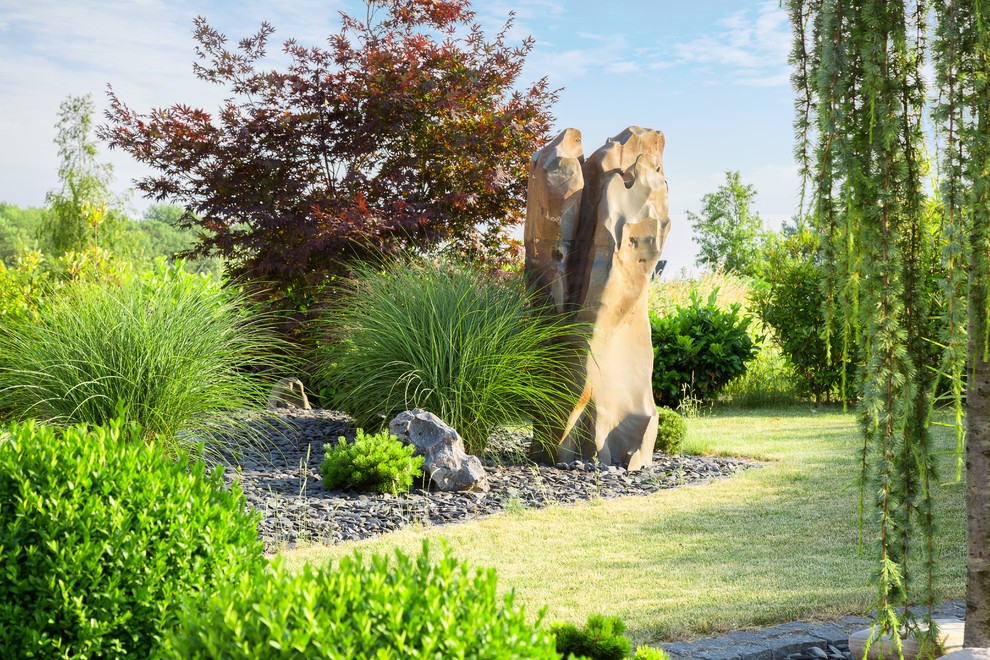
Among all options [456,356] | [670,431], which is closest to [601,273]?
[456,356]

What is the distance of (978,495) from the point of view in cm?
243

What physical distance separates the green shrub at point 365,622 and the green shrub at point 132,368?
393cm

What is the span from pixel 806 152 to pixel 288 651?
1.95 metres

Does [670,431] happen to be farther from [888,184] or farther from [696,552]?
[888,184]

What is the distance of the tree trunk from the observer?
2387 millimetres

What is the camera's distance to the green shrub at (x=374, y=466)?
5.13m

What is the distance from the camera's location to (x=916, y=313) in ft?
8.02

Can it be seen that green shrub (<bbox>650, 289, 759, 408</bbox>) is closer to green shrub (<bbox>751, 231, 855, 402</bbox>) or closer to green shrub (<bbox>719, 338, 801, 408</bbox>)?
green shrub (<bbox>719, 338, 801, 408</bbox>)

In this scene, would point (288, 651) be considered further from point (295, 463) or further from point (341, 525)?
point (295, 463)

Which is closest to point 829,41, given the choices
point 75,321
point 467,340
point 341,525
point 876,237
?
point 876,237

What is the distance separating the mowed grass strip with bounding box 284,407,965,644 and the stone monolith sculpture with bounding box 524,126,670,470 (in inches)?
35.5

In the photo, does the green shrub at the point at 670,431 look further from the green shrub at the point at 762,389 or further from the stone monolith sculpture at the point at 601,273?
the green shrub at the point at 762,389

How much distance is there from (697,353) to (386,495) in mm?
5790

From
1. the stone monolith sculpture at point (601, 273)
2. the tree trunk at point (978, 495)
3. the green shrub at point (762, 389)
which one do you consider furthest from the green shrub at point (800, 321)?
the tree trunk at point (978, 495)
